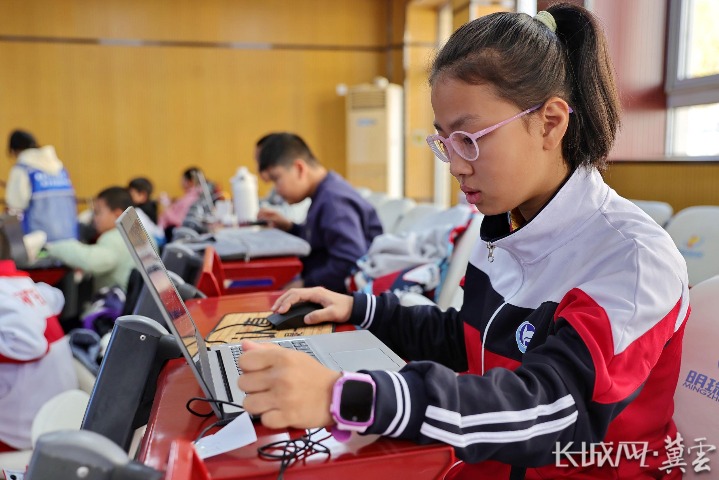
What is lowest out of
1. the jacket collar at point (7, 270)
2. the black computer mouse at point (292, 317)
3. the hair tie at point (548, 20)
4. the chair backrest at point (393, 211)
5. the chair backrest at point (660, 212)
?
the chair backrest at point (393, 211)

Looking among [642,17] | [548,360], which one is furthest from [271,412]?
[642,17]

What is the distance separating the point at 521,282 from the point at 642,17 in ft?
7.79

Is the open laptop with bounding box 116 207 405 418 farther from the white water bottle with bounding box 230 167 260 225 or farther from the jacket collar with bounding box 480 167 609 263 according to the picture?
the white water bottle with bounding box 230 167 260 225

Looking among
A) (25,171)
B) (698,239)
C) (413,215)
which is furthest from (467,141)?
(25,171)

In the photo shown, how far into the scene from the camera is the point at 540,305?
3.12ft

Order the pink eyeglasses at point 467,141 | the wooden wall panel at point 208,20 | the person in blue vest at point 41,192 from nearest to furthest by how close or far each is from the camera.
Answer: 1. the pink eyeglasses at point 467,141
2. the person in blue vest at point 41,192
3. the wooden wall panel at point 208,20

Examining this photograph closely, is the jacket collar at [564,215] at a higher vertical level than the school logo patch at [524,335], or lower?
higher

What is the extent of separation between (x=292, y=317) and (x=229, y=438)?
0.51 m

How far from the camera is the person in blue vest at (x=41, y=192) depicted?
485 centimetres

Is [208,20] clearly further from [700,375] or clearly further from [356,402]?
[356,402]

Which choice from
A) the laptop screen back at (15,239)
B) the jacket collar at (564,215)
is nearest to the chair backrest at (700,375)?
the jacket collar at (564,215)

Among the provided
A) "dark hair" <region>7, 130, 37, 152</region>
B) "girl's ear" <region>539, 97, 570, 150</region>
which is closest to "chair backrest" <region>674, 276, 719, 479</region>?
"girl's ear" <region>539, 97, 570, 150</region>

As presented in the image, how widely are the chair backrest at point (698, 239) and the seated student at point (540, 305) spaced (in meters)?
0.90

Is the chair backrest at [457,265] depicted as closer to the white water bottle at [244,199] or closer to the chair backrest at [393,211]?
the chair backrest at [393,211]
